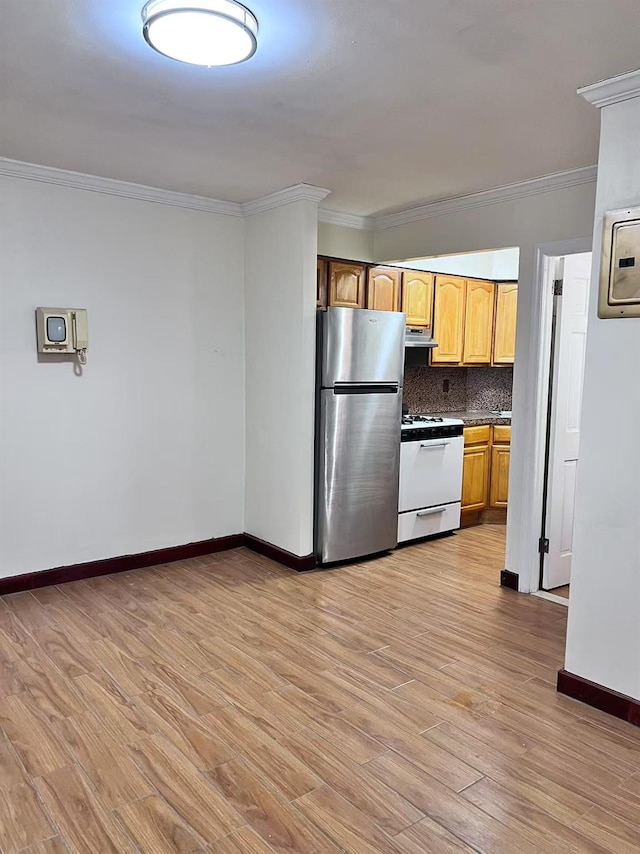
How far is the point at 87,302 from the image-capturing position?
387cm

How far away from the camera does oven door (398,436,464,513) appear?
473 centimetres

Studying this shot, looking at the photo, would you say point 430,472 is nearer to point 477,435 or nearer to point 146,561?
point 477,435

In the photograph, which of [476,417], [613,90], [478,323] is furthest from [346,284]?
[613,90]

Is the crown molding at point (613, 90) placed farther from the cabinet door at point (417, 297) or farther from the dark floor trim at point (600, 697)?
the cabinet door at point (417, 297)

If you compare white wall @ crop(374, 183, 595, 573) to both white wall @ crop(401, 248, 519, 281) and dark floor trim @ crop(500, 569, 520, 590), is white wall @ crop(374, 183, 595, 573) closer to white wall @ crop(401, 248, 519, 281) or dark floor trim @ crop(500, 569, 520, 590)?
dark floor trim @ crop(500, 569, 520, 590)

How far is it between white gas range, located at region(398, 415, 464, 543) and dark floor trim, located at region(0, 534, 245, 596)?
1.31 m

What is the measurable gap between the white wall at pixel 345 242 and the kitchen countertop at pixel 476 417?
5.19 feet

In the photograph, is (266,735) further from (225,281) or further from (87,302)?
(225,281)

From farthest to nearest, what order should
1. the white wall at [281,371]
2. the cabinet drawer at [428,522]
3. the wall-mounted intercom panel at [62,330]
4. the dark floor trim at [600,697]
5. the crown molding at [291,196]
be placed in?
the cabinet drawer at [428,522] → the white wall at [281,371] → the crown molding at [291,196] → the wall-mounted intercom panel at [62,330] → the dark floor trim at [600,697]

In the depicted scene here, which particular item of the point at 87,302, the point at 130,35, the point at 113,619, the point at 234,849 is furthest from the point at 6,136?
the point at 234,849

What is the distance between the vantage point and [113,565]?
4102mm

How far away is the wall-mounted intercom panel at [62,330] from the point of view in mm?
3650

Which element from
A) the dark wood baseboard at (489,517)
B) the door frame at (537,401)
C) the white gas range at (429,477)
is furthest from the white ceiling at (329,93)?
the dark wood baseboard at (489,517)

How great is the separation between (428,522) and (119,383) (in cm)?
255
